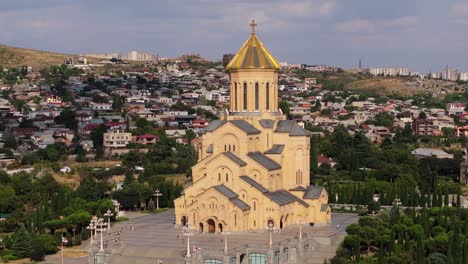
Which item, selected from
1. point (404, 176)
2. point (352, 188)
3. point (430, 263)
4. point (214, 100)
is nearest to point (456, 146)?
point (404, 176)

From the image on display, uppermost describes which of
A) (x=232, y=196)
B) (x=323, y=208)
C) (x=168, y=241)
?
(x=232, y=196)

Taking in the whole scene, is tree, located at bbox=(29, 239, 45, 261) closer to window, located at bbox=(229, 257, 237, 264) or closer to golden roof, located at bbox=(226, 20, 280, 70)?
window, located at bbox=(229, 257, 237, 264)

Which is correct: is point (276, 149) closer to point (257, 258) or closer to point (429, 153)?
point (257, 258)

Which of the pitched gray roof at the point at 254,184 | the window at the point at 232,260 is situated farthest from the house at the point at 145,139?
the window at the point at 232,260

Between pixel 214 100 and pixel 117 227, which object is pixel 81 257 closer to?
pixel 117 227

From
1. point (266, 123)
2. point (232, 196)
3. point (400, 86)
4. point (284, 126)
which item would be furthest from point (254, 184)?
point (400, 86)

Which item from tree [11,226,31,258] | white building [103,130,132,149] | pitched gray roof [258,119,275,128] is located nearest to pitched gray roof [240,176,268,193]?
pitched gray roof [258,119,275,128]
